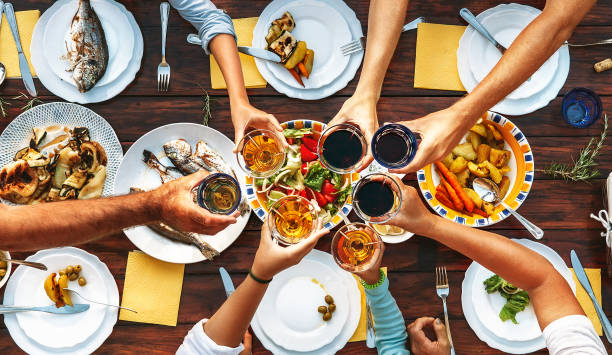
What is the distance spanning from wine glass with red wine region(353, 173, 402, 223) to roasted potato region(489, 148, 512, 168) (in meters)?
0.54

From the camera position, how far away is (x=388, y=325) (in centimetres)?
176

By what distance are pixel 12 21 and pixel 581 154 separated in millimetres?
2458

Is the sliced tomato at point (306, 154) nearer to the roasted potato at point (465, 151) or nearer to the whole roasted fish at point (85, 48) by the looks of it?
the roasted potato at point (465, 151)

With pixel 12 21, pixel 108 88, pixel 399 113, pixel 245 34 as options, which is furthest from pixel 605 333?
pixel 12 21

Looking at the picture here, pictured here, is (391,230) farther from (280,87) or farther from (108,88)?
(108,88)

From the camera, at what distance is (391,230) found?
180cm

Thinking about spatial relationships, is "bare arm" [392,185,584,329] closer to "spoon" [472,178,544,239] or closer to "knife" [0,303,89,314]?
"spoon" [472,178,544,239]

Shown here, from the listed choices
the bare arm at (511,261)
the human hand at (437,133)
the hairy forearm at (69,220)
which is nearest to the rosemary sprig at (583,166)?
the bare arm at (511,261)

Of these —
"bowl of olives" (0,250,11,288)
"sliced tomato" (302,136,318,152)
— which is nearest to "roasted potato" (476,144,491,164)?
"sliced tomato" (302,136,318,152)

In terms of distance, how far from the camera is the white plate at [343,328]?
1.81m

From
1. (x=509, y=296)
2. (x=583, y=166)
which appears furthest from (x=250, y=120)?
(x=583, y=166)

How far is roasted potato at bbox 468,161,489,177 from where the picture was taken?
69.2 inches

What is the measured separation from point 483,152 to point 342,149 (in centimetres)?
64

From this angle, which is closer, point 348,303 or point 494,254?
point 494,254
